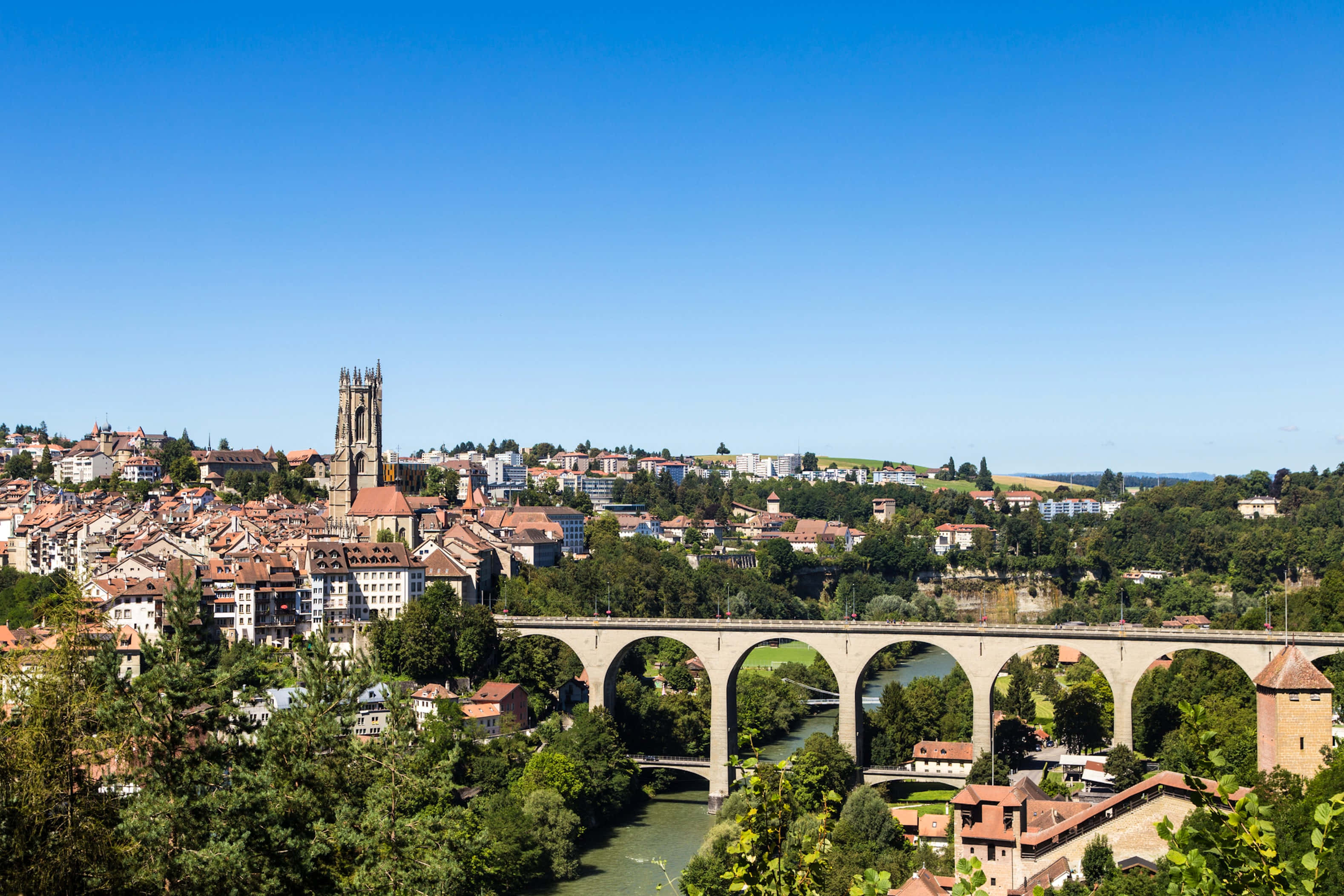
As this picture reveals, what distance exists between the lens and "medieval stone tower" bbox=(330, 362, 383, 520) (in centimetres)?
7756

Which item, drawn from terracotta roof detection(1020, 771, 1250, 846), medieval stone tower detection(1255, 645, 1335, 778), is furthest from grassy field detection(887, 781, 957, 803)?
A: terracotta roof detection(1020, 771, 1250, 846)

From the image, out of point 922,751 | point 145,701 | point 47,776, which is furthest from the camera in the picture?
point 922,751

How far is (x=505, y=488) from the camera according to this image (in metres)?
136

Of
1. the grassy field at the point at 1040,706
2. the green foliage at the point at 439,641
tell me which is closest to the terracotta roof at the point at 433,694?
the green foliage at the point at 439,641

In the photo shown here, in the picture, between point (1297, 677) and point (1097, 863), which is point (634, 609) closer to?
point (1297, 677)

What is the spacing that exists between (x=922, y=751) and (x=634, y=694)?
12.7 meters

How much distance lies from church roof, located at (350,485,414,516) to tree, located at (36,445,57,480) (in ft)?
117

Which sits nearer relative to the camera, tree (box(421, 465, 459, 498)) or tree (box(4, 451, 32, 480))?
tree (box(4, 451, 32, 480))

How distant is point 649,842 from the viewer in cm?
4194

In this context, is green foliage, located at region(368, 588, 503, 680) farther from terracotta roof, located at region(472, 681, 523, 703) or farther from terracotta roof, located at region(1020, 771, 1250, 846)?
terracotta roof, located at region(1020, 771, 1250, 846)

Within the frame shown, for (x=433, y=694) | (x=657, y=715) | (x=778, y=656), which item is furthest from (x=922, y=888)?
(x=778, y=656)

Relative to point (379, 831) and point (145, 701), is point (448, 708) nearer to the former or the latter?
point (379, 831)

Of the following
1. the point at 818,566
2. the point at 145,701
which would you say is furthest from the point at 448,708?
the point at 818,566

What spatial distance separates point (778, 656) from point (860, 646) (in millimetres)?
30763
